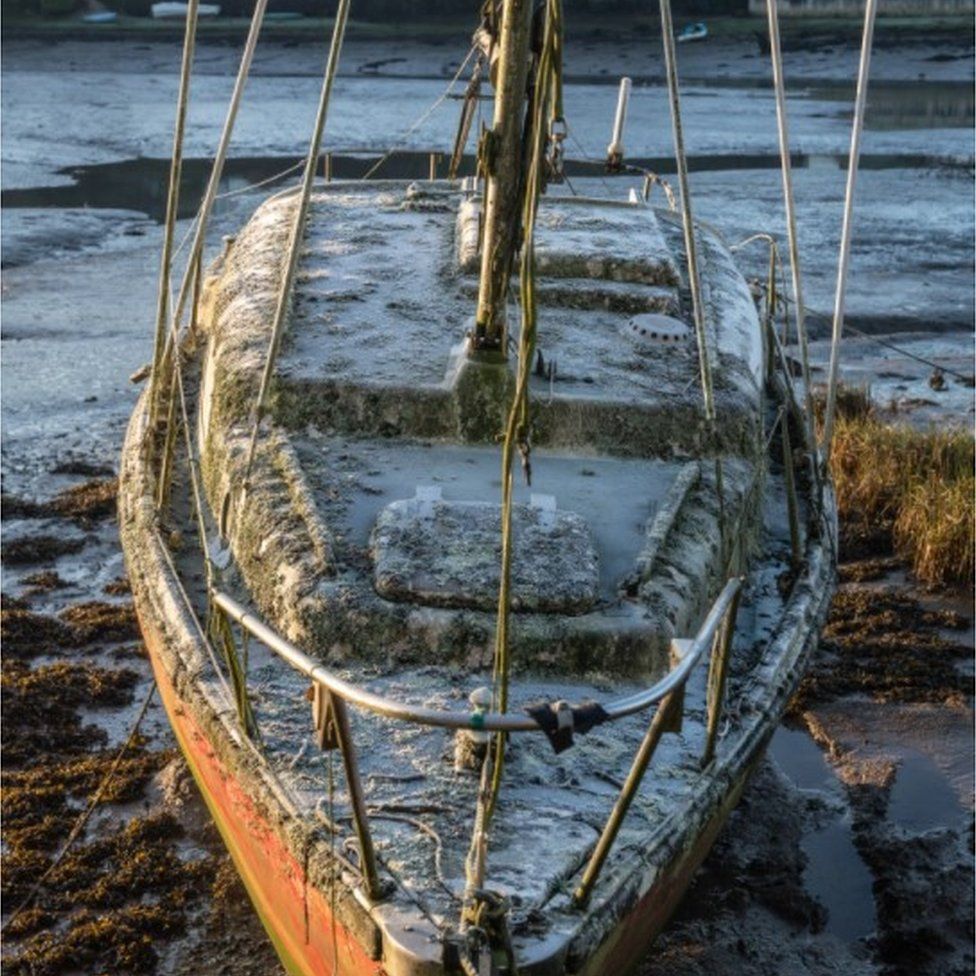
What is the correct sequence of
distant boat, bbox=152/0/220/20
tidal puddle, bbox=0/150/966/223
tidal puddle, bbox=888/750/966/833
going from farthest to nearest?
1. distant boat, bbox=152/0/220/20
2. tidal puddle, bbox=0/150/966/223
3. tidal puddle, bbox=888/750/966/833

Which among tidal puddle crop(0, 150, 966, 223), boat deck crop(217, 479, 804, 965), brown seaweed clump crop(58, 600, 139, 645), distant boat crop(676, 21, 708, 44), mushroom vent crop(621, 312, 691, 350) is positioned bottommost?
brown seaweed clump crop(58, 600, 139, 645)

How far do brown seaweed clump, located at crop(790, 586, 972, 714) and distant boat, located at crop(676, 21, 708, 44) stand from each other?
32.6 meters

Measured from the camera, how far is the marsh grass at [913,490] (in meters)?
11.1

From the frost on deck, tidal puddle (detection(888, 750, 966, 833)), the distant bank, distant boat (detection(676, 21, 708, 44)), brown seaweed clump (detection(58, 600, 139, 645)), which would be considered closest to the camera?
the frost on deck

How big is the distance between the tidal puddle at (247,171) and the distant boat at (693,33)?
1369 centimetres

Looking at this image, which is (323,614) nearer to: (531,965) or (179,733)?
(179,733)

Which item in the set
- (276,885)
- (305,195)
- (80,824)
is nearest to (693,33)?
(305,195)

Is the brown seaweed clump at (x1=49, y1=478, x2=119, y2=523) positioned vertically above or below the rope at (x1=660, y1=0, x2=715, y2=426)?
below

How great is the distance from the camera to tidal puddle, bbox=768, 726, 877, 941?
759 centimetres

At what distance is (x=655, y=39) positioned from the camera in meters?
40.7

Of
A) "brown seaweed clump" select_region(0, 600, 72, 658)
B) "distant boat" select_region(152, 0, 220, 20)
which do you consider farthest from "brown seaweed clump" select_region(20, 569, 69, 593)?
"distant boat" select_region(152, 0, 220, 20)

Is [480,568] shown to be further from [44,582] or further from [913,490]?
[913,490]

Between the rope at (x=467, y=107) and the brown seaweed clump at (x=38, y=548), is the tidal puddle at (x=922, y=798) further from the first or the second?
the brown seaweed clump at (x=38, y=548)

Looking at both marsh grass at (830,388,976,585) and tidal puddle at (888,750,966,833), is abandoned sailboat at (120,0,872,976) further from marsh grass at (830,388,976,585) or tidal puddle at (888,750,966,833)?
marsh grass at (830,388,976,585)
